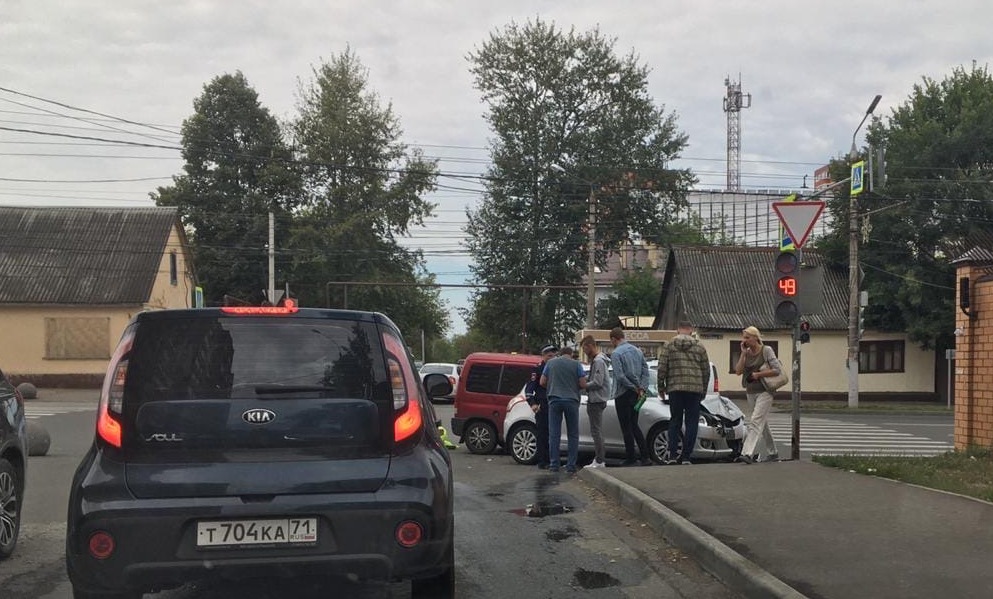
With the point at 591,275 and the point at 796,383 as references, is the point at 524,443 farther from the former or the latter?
the point at 591,275

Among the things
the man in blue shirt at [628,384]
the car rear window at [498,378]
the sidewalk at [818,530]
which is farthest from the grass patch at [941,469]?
the car rear window at [498,378]

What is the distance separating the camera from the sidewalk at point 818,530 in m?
5.55

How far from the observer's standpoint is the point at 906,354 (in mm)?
39906

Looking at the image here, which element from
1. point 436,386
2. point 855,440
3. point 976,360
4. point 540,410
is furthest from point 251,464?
point 855,440

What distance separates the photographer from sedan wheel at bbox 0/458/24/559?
→ 22.3 ft

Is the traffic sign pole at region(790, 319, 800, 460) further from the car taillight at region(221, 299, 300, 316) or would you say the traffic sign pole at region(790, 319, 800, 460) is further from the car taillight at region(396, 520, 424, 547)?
the car taillight at region(221, 299, 300, 316)

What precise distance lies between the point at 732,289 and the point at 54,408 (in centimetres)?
2734

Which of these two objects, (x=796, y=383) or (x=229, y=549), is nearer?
(x=229, y=549)

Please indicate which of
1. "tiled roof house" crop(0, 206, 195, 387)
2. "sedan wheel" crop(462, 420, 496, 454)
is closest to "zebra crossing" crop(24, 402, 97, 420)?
"tiled roof house" crop(0, 206, 195, 387)

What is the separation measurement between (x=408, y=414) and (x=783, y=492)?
538 centimetres

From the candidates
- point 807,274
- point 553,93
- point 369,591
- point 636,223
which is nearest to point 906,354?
point 636,223

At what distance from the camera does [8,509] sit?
22.7 feet

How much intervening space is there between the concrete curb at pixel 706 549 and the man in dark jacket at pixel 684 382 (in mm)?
2353

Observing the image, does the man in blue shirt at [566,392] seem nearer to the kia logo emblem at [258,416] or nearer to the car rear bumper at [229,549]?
the car rear bumper at [229,549]
